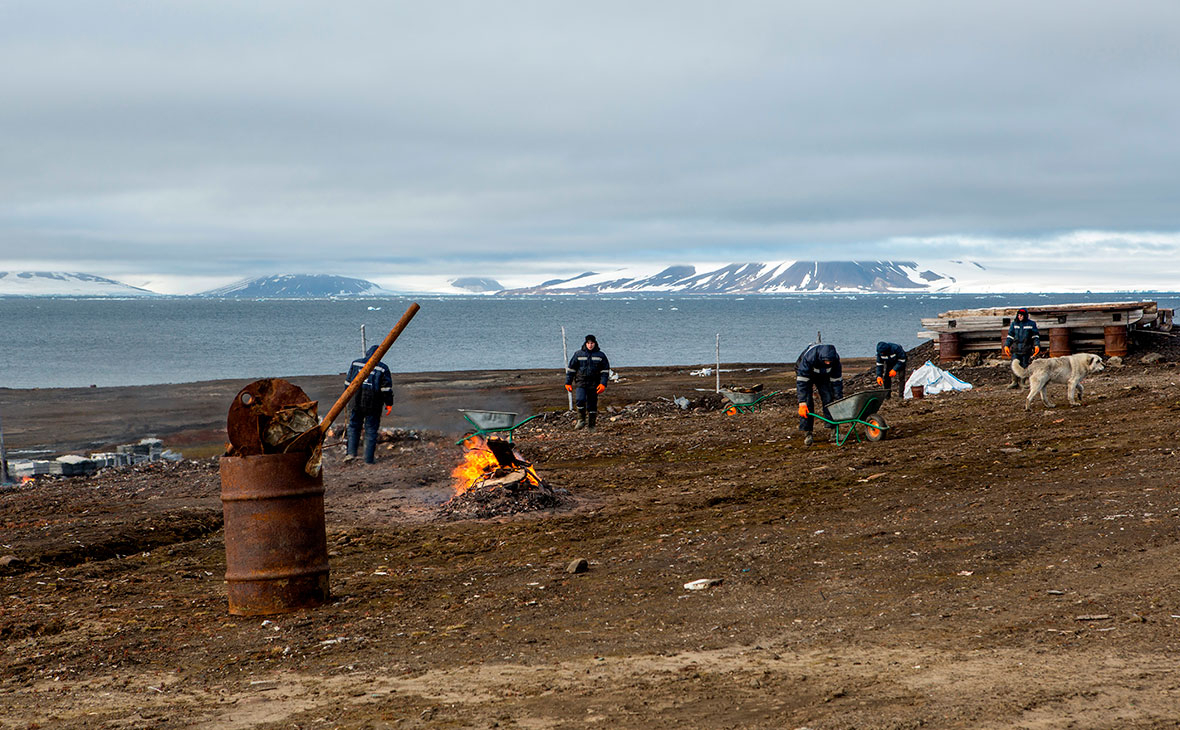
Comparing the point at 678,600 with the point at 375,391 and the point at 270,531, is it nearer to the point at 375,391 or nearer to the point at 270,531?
the point at 270,531

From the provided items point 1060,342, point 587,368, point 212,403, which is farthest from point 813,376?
point 212,403

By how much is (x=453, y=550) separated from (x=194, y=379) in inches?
1950

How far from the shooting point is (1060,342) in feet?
80.6

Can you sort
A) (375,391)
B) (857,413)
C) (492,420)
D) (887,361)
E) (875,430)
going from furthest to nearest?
(887,361)
(492,420)
(375,391)
(875,430)
(857,413)

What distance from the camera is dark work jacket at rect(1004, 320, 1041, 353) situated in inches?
797

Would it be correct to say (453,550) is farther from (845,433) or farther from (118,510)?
(845,433)

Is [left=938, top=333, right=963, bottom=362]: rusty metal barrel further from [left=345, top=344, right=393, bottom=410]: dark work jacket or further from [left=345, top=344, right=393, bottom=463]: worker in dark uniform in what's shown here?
[left=345, top=344, right=393, bottom=410]: dark work jacket

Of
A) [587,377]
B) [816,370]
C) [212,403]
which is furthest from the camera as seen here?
[212,403]

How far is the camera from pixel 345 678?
611 centimetres

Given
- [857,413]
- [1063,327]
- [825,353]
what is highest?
[1063,327]

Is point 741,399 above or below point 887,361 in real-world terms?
below

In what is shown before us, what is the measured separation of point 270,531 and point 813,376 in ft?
32.6

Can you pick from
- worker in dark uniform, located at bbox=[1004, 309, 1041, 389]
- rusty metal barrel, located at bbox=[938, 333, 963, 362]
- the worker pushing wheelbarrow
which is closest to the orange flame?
the worker pushing wheelbarrow

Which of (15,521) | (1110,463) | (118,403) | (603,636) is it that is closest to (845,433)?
(1110,463)
